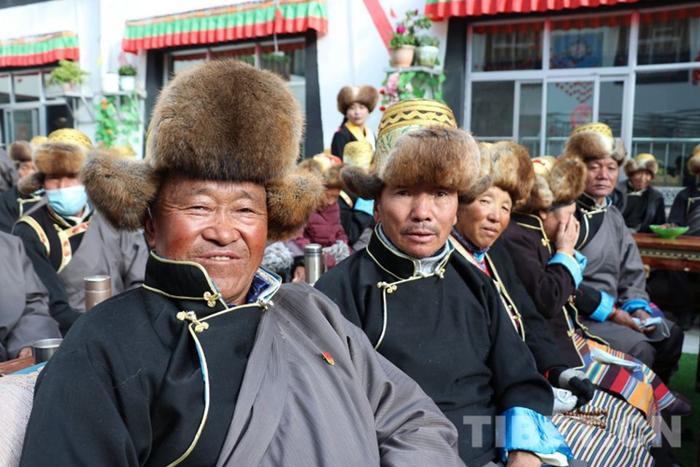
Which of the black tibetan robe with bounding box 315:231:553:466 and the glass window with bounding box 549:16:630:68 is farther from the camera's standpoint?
the glass window with bounding box 549:16:630:68

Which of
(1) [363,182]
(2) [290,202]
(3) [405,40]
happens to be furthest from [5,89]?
(2) [290,202]

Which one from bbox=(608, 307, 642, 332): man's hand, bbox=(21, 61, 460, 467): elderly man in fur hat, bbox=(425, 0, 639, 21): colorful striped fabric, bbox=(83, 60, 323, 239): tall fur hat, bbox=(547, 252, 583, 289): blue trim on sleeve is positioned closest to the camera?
bbox=(21, 61, 460, 467): elderly man in fur hat

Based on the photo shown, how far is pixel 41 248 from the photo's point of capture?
3295 millimetres

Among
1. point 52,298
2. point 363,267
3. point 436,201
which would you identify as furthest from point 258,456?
point 52,298

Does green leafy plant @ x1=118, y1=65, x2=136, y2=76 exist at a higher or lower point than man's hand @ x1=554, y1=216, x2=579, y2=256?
higher

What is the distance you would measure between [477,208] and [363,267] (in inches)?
24.6

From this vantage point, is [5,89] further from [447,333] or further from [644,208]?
[447,333]

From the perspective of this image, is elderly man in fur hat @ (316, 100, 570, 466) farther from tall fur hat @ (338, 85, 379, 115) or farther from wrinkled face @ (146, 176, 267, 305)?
tall fur hat @ (338, 85, 379, 115)

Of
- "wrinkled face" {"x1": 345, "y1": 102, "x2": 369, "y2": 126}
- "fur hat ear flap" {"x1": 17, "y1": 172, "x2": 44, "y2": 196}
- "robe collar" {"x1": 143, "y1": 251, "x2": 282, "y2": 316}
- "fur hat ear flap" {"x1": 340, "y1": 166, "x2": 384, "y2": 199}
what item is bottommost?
"robe collar" {"x1": 143, "y1": 251, "x2": 282, "y2": 316}

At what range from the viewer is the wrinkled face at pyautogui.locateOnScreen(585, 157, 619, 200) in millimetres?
3846

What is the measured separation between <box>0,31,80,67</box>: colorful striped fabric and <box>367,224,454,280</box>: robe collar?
10664 mm

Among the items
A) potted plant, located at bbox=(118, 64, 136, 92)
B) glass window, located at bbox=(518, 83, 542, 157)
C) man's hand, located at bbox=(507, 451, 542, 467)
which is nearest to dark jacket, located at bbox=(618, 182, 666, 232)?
glass window, located at bbox=(518, 83, 542, 157)

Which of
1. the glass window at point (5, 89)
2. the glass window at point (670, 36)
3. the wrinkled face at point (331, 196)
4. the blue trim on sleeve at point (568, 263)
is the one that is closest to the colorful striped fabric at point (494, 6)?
the glass window at point (670, 36)

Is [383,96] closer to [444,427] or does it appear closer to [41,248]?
[41,248]
